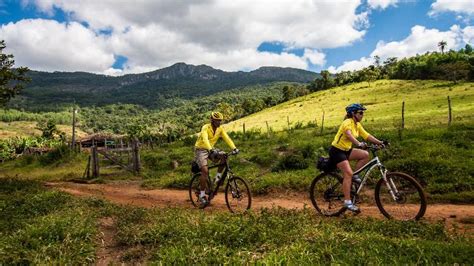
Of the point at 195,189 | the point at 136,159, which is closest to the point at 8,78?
the point at 136,159

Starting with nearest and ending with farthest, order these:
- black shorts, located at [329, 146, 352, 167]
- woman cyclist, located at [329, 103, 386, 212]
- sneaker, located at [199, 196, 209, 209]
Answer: woman cyclist, located at [329, 103, 386, 212], black shorts, located at [329, 146, 352, 167], sneaker, located at [199, 196, 209, 209]

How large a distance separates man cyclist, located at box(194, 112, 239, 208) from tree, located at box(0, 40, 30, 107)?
11379mm

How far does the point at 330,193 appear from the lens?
8.98 metres

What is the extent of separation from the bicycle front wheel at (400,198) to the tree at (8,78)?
16.6 metres

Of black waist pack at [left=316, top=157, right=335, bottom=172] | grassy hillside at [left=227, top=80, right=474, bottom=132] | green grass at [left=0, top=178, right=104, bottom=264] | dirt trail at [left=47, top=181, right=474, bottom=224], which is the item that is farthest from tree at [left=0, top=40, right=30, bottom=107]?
grassy hillside at [left=227, top=80, right=474, bottom=132]

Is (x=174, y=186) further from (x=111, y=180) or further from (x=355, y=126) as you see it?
(x=355, y=126)

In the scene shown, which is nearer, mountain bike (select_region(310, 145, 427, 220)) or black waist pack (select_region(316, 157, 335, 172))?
mountain bike (select_region(310, 145, 427, 220))

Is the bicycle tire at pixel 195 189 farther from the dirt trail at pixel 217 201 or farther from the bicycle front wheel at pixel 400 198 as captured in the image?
the bicycle front wheel at pixel 400 198

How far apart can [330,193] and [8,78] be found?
16031 millimetres

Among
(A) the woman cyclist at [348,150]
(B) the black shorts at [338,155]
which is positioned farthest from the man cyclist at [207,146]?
(A) the woman cyclist at [348,150]

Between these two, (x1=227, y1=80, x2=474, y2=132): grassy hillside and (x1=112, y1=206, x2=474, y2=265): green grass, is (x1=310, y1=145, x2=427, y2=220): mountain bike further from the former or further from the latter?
(x1=227, y1=80, x2=474, y2=132): grassy hillside

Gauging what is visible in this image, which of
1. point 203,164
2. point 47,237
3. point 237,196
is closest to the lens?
point 47,237

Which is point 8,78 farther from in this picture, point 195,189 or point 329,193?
point 329,193

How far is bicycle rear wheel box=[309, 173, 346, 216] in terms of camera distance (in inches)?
348
